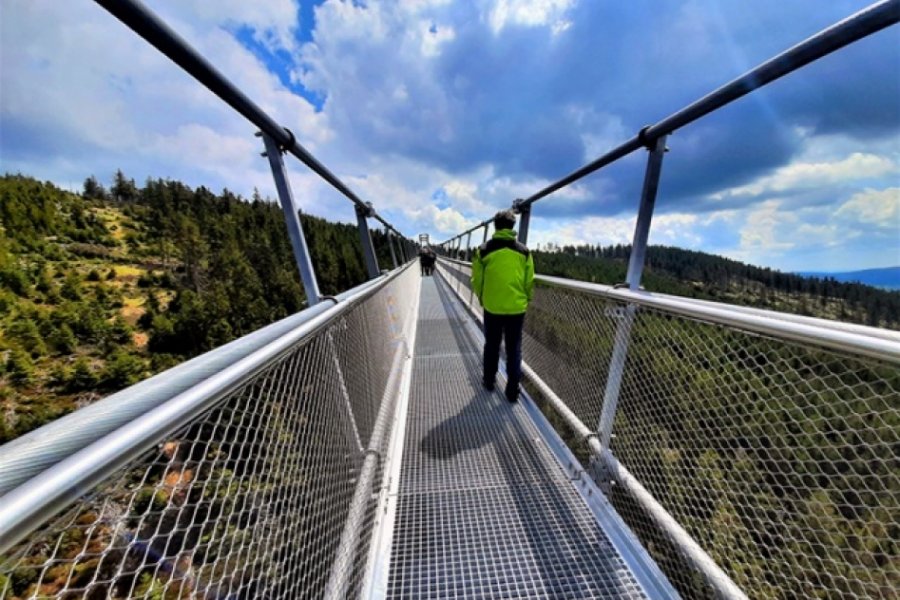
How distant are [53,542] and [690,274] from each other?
129601 mm

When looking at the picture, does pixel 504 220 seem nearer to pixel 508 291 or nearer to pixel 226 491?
pixel 508 291

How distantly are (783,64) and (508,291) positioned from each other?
2.15m

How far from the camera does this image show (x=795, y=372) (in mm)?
1193

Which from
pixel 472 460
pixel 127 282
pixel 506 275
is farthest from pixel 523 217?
pixel 127 282

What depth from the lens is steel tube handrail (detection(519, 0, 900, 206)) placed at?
41.5 inches

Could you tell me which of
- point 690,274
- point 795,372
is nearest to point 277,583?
point 795,372

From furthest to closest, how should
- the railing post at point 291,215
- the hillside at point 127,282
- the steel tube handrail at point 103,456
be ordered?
the hillside at point 127,282 < the railing post at point 291,215 < the steel tube handrail at point 103,456

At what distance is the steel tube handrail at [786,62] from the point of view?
1.05m

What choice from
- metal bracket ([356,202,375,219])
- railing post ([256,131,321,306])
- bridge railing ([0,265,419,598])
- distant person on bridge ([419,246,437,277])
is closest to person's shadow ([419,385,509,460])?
bridge railing ([0,265,419,598])

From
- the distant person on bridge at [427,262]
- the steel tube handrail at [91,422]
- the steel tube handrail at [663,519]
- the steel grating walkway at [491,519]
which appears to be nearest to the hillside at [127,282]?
the distant person on bridge at [427,262]

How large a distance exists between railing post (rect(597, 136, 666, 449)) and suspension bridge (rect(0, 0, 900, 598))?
13mm

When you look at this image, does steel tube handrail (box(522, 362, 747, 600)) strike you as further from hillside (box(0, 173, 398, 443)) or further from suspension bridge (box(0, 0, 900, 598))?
hillside (box(0, 173, 398, 443))

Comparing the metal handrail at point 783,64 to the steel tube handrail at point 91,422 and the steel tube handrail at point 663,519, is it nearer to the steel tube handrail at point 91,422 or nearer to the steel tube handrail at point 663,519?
the steel tube handrail at point 663,519

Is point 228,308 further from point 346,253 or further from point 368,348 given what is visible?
point 368,348
